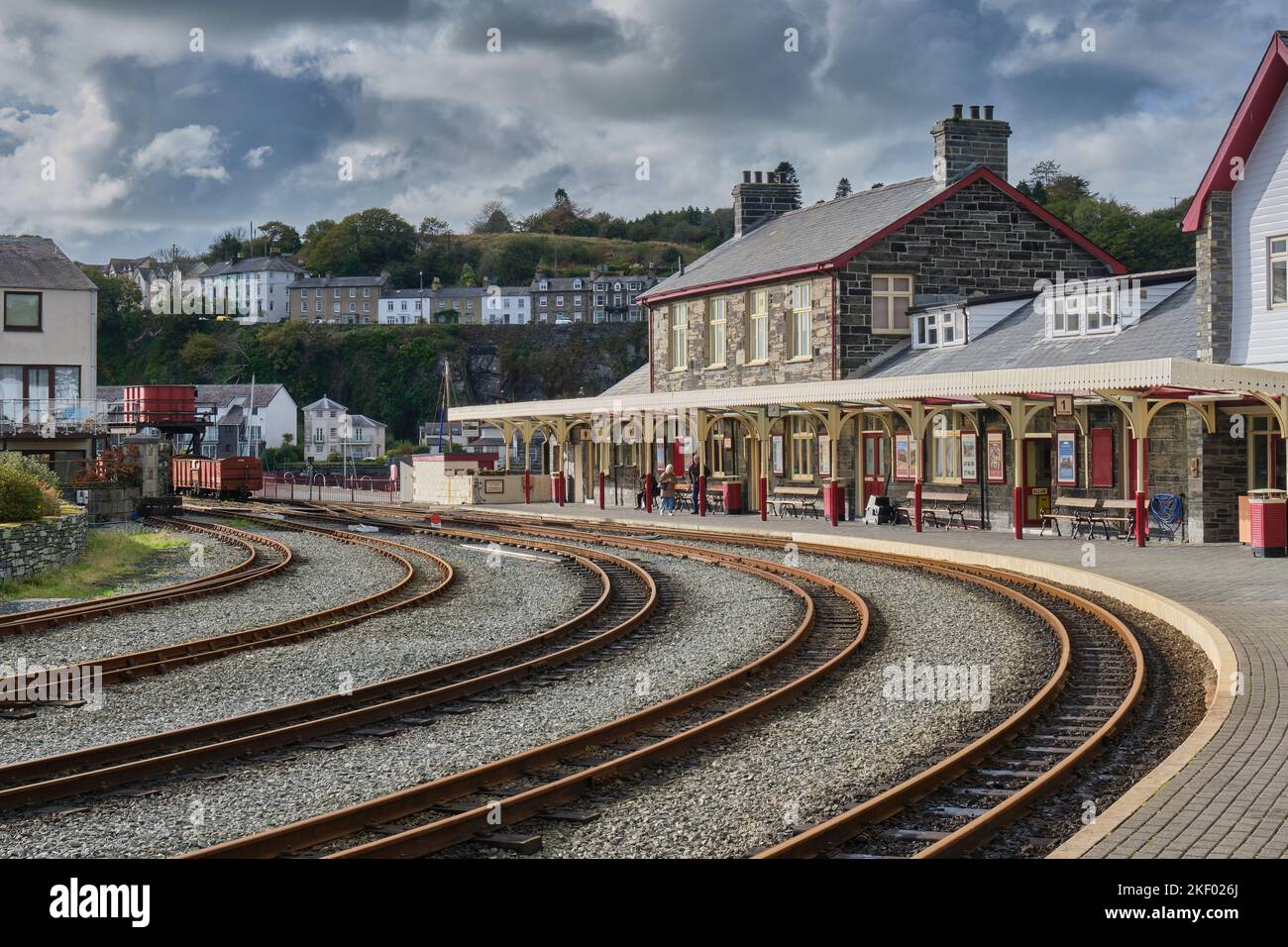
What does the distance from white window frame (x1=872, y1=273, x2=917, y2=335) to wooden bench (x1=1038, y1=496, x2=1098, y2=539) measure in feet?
26.1

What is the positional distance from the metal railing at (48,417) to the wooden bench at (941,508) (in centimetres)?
2211

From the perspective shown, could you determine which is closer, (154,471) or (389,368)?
(154,471)

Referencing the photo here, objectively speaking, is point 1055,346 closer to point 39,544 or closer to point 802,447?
point 802,447

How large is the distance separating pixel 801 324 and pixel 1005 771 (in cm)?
2725

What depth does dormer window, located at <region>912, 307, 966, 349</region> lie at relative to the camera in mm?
31969

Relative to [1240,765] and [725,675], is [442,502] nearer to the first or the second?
[725,675]

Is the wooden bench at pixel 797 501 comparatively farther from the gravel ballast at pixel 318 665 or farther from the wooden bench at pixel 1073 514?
the gravel ballast at pixel 318 665

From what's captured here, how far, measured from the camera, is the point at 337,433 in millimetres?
135875

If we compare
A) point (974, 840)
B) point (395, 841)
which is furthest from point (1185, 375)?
point (395, 841)

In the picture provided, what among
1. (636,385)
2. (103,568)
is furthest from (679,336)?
(103,568)

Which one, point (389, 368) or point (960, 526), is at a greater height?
point (389, 368)

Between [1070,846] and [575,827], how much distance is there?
8.79 ft

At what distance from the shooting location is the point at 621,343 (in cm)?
15875

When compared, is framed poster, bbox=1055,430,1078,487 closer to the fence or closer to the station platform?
the station platform
